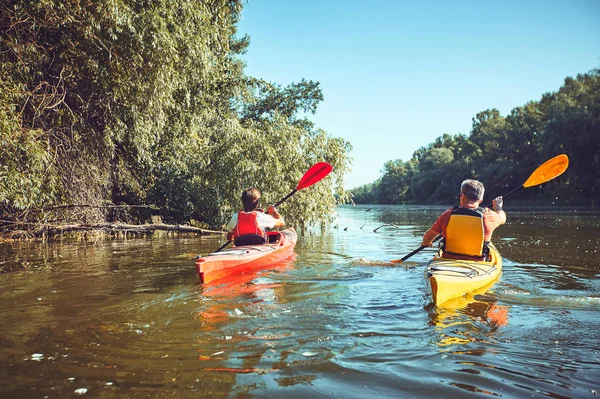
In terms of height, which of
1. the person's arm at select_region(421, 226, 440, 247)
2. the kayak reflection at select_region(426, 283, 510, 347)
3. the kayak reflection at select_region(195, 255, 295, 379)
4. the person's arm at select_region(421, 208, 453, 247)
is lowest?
the kayak reflection at select_region(426, 283, 510, 347)

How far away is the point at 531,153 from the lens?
51.6m

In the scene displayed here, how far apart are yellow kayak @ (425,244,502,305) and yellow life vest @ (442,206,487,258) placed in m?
0.17

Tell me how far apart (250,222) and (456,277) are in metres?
3.50

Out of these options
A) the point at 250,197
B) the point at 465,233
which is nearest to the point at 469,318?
the point at 465,233

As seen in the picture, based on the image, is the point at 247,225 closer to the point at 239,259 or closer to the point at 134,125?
the point at 239,259

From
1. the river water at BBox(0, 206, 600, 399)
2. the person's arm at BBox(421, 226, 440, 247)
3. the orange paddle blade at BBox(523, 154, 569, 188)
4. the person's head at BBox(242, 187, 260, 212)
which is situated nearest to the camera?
the river water at BBox(0, 206, 600, 399)

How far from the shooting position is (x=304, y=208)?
44.9ft

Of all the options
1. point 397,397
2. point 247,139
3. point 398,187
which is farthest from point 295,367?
point 398,187

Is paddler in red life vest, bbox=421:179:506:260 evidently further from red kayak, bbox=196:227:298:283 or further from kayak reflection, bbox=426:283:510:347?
red kayak, bbox=196:227:298:283

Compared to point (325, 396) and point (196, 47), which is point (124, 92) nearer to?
point (196, 47)

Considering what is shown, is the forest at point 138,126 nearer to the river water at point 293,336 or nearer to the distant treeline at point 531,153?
the river water at point 293,336

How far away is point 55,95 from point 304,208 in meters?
7.09

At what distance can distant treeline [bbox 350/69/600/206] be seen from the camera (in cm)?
3994

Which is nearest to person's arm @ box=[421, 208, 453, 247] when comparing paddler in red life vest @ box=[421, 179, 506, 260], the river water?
paddler in red life vest @ box=[421, 179, 506, 260]
